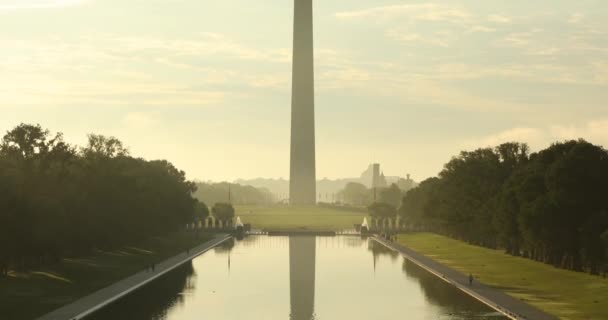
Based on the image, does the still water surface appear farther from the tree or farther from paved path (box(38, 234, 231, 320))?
the tree

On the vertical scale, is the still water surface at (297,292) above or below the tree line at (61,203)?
below

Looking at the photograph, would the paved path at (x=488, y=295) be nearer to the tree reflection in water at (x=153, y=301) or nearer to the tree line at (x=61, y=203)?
the tree reflection in water at (x=153, y=301)

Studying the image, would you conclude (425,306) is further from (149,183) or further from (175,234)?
(175,234)

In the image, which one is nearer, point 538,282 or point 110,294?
point 110,294

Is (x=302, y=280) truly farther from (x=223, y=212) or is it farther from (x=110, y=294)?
(x=223, y=212)

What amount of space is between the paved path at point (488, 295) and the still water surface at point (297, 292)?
76 cm

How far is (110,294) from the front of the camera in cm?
6134

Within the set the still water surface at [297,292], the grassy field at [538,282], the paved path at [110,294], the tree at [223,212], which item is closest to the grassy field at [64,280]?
the paved path at [110,294]

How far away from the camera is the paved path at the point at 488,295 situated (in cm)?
5164

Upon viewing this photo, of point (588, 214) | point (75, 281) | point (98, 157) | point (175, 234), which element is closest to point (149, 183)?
point (98, 157)

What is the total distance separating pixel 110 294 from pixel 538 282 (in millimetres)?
29790

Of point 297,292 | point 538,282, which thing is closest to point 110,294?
point 297,292

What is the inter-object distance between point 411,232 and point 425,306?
106676mm

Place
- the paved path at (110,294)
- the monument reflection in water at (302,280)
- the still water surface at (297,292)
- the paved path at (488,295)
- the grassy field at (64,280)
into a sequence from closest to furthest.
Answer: the paved path at (110,294)
the paved path at (488,295)
the still water surface at (297,292)
the grassy field at (64,280)
the monument reflection in water at (302,280)
